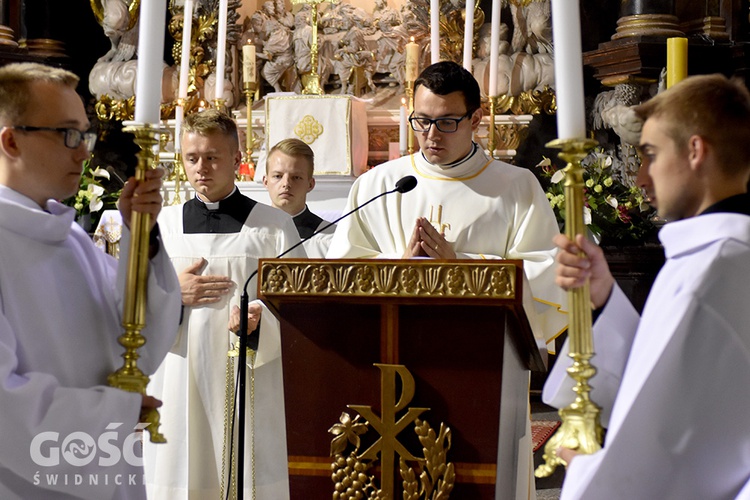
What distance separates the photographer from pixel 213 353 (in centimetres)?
405

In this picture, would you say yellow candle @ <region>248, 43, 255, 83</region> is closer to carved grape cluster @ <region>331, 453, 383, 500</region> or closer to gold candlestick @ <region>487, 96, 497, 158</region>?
gold candlestick @ <region>487, 96, 497, 158</region>

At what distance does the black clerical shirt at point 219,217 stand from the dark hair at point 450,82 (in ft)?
3.24

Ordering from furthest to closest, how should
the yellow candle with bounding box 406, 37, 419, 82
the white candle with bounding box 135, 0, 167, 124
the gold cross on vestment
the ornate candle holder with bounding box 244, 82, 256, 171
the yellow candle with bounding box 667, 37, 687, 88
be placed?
1. the yellow candle with bounding box 406, 37, 419, 82
2. the ornate candle holder with bounding box 244, 82, 256, 171
3. the gold cross on vestment
4. the yellow candle with bounding box 667, 37, 687, 88
5. the white candle with bounding box 135, 0, 167, 124

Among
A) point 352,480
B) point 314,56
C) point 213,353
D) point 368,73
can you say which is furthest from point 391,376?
point 368,73

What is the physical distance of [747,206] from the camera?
81.5 inches

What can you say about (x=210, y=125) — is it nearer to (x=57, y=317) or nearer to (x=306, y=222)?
(x=306, y=222)

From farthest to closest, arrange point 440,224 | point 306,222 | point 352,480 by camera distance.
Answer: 1. point 306,222
2. point 440,224
3. point 352,480

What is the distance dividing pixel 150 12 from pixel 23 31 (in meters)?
6.66

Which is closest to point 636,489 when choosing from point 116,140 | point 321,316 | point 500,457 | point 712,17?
point 500,457

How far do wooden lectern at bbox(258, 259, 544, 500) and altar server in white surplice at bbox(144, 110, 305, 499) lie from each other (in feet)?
3.62

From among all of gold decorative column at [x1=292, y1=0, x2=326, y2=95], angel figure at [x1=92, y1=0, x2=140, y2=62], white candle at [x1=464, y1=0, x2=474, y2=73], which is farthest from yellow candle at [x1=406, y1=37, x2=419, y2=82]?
angel figure at [x1=92, y1=0, x2=140, y2=62]

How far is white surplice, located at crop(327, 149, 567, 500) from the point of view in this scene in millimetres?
3529

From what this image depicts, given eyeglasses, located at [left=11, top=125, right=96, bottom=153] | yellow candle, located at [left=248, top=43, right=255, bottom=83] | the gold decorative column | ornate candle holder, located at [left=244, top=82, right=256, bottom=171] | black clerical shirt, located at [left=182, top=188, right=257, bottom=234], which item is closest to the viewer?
eyeglasses, located at [left=11, top=125, right=96, bottom=153]

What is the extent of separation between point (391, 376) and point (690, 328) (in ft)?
3.35
